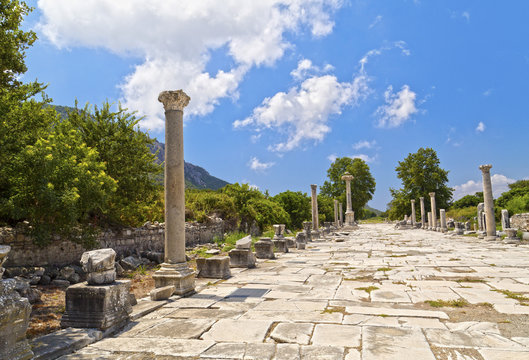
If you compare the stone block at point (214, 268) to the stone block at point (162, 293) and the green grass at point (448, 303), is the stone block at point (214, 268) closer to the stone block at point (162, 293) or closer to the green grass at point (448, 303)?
the stone block at point (162, 293)

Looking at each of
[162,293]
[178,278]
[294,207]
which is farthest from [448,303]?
[294,207]

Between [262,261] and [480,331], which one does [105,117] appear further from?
[480,331]

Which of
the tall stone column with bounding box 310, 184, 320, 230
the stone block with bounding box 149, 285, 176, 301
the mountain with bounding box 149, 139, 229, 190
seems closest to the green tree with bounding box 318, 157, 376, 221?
the tall stone column with bounding box 310, 184, 320, 230

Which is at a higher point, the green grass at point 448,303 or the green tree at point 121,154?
the green tree at point 121,154

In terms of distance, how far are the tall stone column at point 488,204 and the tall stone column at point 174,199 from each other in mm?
19449

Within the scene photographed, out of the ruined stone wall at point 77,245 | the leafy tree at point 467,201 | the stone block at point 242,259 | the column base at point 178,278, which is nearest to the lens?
the column base at point 178,278

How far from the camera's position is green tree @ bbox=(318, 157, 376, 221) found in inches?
2422

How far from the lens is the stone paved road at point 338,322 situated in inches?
156

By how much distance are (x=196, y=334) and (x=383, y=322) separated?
2.56 metres

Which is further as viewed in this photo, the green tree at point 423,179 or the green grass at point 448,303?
the green tree at point 423,179

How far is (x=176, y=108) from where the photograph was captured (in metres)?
7.92

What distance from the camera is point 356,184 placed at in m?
61.7

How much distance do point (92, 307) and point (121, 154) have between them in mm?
9169

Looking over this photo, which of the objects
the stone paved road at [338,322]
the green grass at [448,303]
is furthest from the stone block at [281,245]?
the green grass at [448,303]
